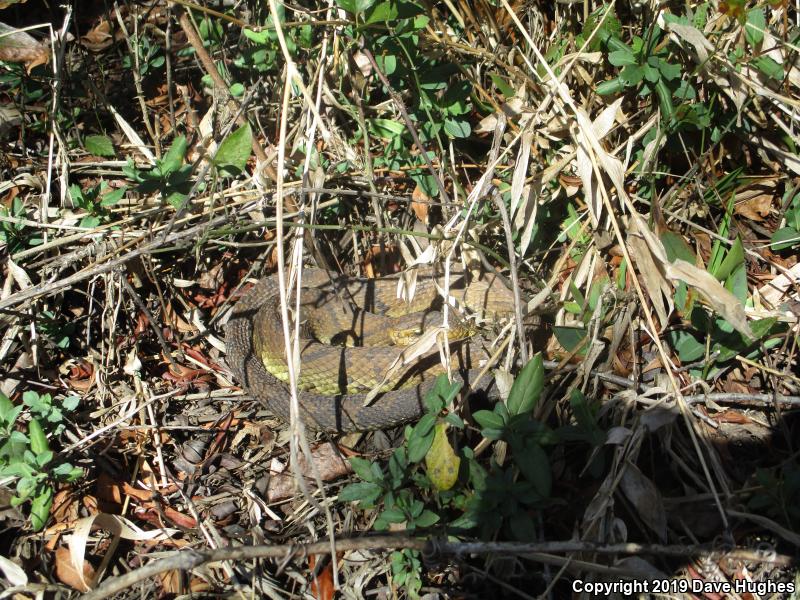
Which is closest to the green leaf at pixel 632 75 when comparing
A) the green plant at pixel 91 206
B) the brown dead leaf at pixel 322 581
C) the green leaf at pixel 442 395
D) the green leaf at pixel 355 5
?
the green leaf at pixel 355 5

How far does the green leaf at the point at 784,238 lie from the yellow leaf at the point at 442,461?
205 cm

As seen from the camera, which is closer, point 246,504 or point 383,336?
point 246,504

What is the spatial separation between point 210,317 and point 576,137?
99.2 inches

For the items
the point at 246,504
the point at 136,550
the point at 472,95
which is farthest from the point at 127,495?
the point at 472,95

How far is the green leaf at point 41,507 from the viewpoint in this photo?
2.80 meters

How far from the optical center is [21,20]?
4547 mm

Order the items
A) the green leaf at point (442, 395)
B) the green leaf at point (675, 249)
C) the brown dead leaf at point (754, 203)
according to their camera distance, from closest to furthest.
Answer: the green leaf at point (442, 395)
the green leaf at point (675, 249)
the brown dead leaf at point (754, 203)

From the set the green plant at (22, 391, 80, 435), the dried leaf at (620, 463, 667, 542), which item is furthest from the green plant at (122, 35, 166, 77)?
the dried leaf at (620, 463, 667, 542)

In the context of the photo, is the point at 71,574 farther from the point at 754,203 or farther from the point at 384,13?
the point at 754,203

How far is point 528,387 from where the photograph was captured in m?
2.53

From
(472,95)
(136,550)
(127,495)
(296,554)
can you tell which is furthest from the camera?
(472,95)

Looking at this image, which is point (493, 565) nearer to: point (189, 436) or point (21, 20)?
point (189, 436)

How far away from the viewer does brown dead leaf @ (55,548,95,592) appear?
9.46 ft

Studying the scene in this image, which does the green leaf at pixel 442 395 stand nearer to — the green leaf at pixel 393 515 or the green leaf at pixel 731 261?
the green leaf at pixel 393 515
